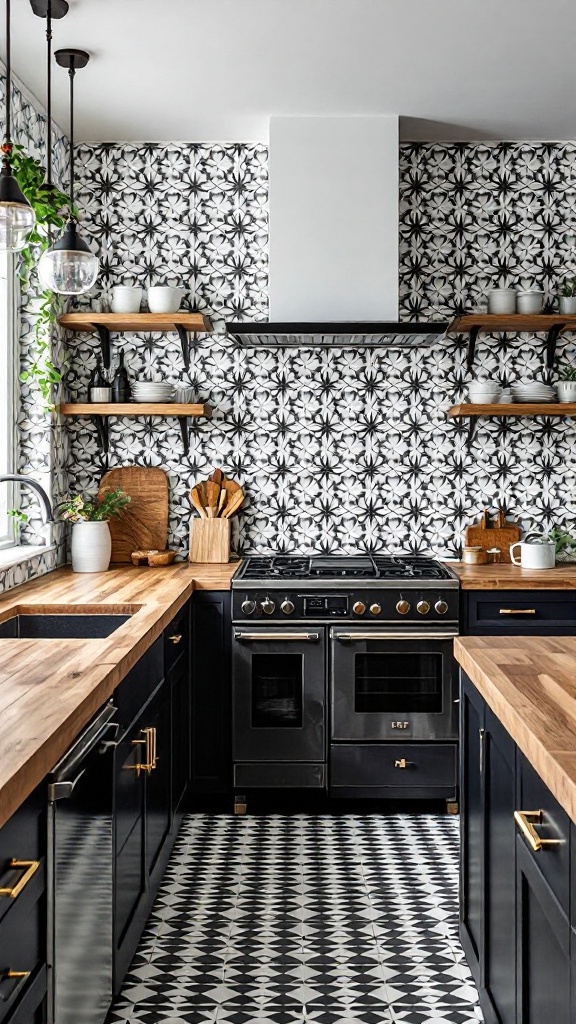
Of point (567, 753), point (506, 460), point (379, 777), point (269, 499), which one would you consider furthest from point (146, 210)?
point (567, 753)

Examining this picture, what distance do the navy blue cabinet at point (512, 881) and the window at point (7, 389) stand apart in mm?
2186

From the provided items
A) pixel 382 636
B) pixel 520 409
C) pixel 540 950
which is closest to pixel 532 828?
pixel 540 950

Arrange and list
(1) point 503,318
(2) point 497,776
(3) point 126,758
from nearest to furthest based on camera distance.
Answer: (2) point 497,776
(3) point 126,758
(1) point 503,318

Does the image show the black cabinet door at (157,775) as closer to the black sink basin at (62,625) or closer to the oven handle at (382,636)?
the black sink basin at (62,625)

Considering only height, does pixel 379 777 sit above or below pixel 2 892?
below

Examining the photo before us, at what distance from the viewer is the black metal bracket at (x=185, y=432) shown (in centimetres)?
457

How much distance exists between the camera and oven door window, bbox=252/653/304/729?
404cm

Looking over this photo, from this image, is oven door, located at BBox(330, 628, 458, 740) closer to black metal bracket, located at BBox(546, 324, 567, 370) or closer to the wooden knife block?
the wooden knife block

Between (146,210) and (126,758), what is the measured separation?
2899 mm

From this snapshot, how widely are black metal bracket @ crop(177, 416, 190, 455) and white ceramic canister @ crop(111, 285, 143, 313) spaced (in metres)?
0.54

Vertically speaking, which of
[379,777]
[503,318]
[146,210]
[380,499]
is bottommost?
[379,777]

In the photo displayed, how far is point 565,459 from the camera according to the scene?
4617 millimetres

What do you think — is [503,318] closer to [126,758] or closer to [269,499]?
[269,499]

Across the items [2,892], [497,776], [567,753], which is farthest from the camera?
[497,776]
